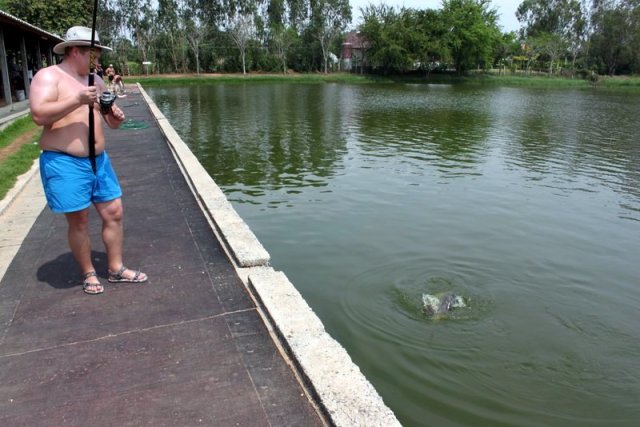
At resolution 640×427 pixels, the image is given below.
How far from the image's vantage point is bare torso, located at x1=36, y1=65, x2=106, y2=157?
12.2 feet

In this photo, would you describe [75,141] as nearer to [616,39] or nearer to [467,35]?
[467,35]

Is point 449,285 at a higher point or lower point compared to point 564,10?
lower

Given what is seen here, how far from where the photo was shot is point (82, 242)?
4.14m

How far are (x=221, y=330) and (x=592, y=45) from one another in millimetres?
85670

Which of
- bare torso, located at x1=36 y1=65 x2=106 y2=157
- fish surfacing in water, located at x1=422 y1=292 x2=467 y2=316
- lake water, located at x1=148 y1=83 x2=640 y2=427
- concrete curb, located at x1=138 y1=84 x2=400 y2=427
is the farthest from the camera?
fish surfacing in water, located at x1=422 y1=292 x2=467 y2=316

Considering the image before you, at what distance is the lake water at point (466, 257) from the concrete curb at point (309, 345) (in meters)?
1.16

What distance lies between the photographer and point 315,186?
440 inches

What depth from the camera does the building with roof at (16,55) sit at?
17156mm

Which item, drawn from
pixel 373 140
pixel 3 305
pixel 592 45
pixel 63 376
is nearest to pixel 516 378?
pixel 63 376

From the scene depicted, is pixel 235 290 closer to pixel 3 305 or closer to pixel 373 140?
Answer: pixel 3 305

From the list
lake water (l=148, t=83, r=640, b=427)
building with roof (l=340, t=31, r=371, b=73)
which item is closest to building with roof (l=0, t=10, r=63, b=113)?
lake water (l=148, t=83, r=640, b=427)

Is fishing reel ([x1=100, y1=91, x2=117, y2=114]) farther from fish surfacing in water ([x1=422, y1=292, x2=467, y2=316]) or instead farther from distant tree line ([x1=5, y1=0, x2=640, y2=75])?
distant tree line ([x1=5, y1=0, x2=640, y2=75])

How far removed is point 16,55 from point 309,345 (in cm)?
3143

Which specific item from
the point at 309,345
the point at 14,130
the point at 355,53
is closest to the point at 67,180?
the point at 309,345
